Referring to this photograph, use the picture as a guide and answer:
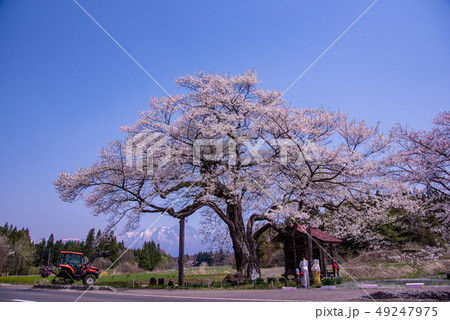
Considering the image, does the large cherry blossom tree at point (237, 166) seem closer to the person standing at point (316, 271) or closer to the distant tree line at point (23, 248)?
the person standing at point (316, 271)

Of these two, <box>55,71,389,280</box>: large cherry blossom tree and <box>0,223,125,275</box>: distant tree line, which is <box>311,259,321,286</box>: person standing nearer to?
<box>55,71,389,280</box>: large cherry blossom tree

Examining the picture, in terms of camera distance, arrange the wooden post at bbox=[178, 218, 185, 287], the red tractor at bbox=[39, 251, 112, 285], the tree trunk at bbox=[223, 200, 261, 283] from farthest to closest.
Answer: the red tractor at bbox=[39, 251, 112, 285] → the wooden post at bbox=[178, 218, 185, 287] → the tree trunk at bbox=[223, 200, 261, 283]

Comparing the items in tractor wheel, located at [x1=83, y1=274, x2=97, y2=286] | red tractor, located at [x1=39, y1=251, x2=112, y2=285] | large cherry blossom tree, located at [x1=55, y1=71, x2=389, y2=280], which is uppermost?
large cherry blossom tree, located at [x1=55, y1=71, x2=389, y2=280]

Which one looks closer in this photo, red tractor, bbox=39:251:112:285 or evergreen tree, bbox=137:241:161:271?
red tractor, bbox=39:251:112:285

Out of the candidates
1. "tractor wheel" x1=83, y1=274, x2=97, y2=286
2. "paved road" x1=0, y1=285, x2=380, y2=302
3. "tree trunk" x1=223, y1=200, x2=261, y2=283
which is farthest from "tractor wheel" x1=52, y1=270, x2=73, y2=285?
"tree trunk" x1=223, y1=200, x2=261, y2=283

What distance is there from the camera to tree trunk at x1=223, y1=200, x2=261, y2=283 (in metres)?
18.4

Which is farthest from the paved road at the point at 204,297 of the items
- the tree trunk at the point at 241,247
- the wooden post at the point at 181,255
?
the wooden post at the point at 181,255

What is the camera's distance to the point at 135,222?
18.7m

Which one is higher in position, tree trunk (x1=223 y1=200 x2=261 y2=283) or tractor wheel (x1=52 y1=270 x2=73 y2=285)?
tree trunk (x1=223 y1=200 x2=261 y2=283)

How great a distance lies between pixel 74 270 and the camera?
20.9 m

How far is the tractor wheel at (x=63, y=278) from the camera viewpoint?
2053 centimetres

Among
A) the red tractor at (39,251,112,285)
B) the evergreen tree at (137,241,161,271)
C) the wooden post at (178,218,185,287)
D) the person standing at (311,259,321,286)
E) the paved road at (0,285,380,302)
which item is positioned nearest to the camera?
the paved road at (0,285,380,302)

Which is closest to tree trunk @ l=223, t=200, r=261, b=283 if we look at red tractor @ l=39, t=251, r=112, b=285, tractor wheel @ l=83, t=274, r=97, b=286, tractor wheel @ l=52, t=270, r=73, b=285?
red tractor @ l=39, t=251, r=112, b=285
